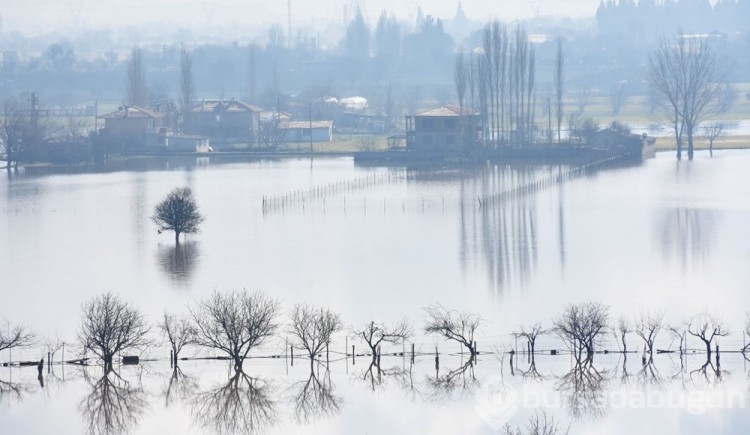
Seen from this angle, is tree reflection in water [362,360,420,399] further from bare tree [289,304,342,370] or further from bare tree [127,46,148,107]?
bare tree [127,46,148,107]

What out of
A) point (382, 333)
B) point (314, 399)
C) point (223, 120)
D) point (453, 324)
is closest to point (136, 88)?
point (223, 120)

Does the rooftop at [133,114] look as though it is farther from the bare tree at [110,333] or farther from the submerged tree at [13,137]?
the bare tree at [110,333]

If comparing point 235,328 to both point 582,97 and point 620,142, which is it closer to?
point 620,142

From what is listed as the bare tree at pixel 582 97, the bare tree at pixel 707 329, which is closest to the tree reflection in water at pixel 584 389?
the bare tree at pixel 707 329

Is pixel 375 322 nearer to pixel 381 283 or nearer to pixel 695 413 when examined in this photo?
pixel 381 283

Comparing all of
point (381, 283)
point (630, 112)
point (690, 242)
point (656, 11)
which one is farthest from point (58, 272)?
point (656, 11)

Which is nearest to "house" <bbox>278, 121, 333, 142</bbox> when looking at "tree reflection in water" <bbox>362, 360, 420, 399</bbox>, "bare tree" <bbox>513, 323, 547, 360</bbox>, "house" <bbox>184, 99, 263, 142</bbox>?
"house" <bbox>184, 99, 263, 142</bbox>
